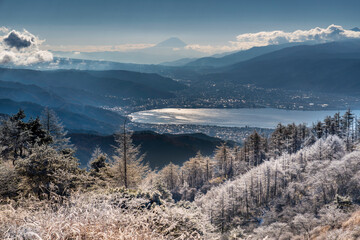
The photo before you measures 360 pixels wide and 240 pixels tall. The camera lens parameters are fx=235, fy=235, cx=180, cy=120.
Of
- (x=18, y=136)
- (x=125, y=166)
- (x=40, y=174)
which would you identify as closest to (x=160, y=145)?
(x=125, y=166)

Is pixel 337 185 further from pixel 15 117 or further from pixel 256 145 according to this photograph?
pixel 15 117

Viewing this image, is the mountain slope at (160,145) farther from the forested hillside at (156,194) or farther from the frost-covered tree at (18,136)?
the frost-covered tree at (18,136)

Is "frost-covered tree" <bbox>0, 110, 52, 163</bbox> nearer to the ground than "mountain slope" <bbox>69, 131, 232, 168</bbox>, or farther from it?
farther from it

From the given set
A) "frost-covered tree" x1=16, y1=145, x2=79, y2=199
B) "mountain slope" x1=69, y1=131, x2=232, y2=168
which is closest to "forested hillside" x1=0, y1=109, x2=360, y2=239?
"frost-covered tree" x1=16, y1=145, x2=79, y2=199

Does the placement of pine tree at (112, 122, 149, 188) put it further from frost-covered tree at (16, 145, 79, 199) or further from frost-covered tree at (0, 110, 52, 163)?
frost-covered tree at (16, 145, 79, 199)

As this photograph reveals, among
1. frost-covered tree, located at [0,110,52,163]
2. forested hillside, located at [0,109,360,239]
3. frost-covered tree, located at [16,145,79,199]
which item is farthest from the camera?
frost-covered tree, located at [0,110,52,163]

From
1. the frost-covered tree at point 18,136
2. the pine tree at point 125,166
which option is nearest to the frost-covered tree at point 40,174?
the frost-covered tree at point 18,136

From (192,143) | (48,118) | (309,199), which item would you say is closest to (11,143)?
(48,118)

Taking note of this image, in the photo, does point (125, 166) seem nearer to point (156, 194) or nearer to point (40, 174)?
point (40, 174)
